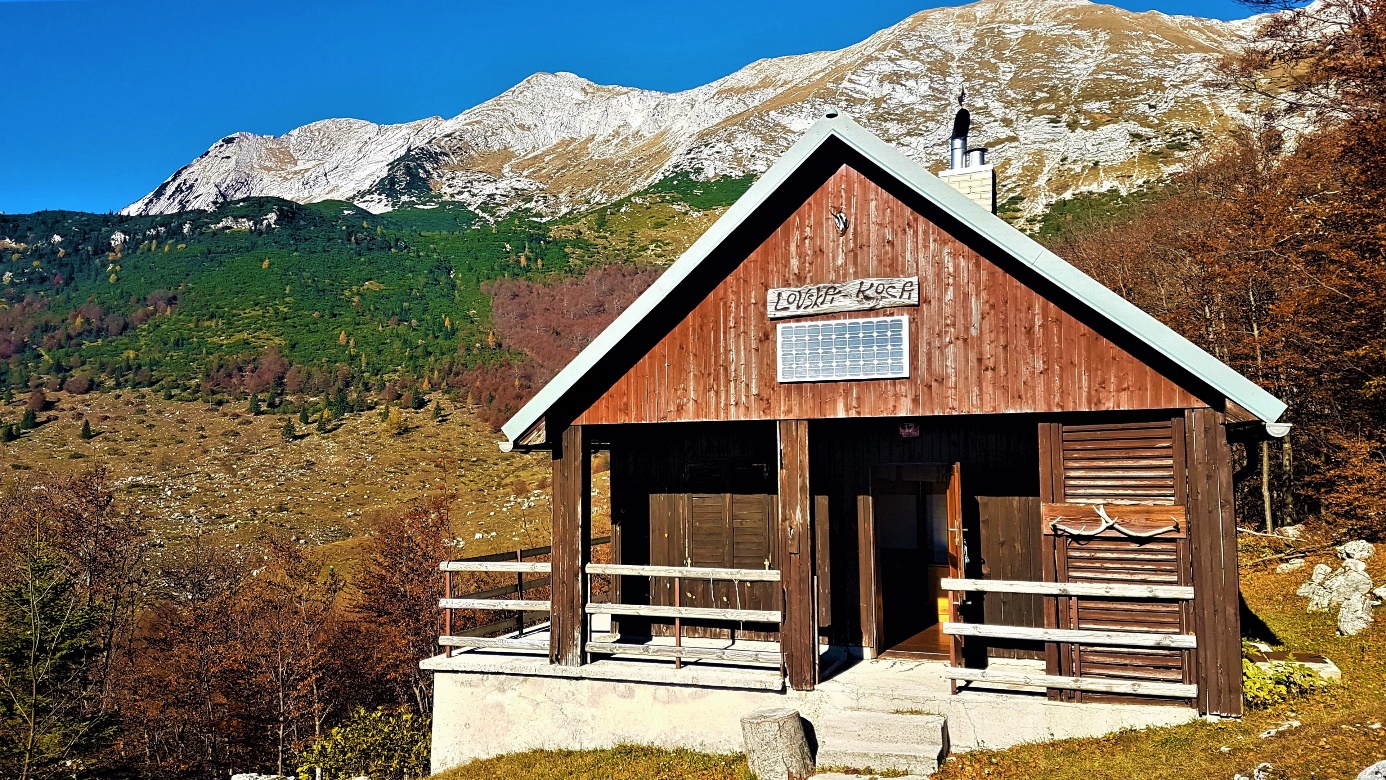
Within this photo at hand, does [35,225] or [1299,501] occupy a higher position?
[35,225]

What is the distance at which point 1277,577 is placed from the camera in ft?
67.4

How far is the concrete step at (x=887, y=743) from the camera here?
986 centimetres

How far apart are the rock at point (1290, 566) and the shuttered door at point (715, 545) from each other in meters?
14.7

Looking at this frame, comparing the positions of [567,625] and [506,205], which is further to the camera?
[506,205]

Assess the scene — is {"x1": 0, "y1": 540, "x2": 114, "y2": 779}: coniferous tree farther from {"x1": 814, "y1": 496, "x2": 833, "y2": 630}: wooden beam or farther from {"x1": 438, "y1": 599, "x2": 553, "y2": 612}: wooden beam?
{"x1": 814, "y1": 496, "x2": 833, "y2": 630}: wooden beam

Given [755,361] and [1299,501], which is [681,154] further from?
[755,361]

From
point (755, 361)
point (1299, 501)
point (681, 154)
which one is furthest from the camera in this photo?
point (681, 154)

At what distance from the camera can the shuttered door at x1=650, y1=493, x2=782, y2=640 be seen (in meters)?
14.0

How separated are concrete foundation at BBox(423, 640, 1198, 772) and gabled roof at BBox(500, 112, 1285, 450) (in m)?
3.44

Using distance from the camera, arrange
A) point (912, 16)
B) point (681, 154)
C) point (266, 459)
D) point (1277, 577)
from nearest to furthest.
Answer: point (1277, 577), point (266, 459), point (681, 154), point (912, 16)

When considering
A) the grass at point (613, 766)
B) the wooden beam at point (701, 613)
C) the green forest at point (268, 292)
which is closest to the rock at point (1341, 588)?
the wooden beam at point (701, 613)

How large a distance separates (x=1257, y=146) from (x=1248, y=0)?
1030 cm

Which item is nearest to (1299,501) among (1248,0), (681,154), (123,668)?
(1248,0)

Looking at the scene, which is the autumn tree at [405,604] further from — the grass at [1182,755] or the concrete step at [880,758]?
the concrete step at [880,758]
